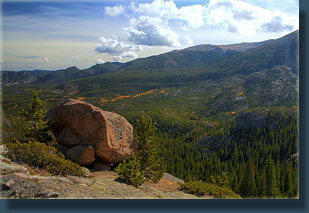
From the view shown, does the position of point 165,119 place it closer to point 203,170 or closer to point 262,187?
point 203,170

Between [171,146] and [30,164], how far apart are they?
234ft

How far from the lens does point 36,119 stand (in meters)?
18.9

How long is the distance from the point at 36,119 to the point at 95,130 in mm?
5991

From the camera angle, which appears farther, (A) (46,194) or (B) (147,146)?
(B) (147,146)

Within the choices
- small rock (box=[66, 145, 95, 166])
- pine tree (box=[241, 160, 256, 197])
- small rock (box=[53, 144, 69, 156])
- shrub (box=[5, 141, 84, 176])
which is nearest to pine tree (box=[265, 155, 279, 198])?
pine tree (box=[241, 160, 256, 197])

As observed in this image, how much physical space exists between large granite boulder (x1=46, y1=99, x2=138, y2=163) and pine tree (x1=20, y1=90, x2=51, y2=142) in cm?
92

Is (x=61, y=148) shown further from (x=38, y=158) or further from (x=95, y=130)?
(x=38, y=158)

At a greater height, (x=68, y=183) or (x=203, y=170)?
(x=68, y=183)

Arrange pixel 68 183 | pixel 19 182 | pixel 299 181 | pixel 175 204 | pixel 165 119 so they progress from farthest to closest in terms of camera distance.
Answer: pixel 165 119, pixel 68 183, pixel 19 182, pixel 299 181, pixel 175 204

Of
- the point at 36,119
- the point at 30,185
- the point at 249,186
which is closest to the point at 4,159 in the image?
the point at 30,185

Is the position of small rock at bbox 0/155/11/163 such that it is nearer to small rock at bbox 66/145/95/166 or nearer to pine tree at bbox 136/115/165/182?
small rock at bbox 66/145/95/166

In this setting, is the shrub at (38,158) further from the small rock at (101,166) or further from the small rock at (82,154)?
the small rock at (101,166)

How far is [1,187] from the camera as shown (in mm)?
8906

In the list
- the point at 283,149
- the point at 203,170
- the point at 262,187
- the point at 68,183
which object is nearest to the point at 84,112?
the point at 68,183
